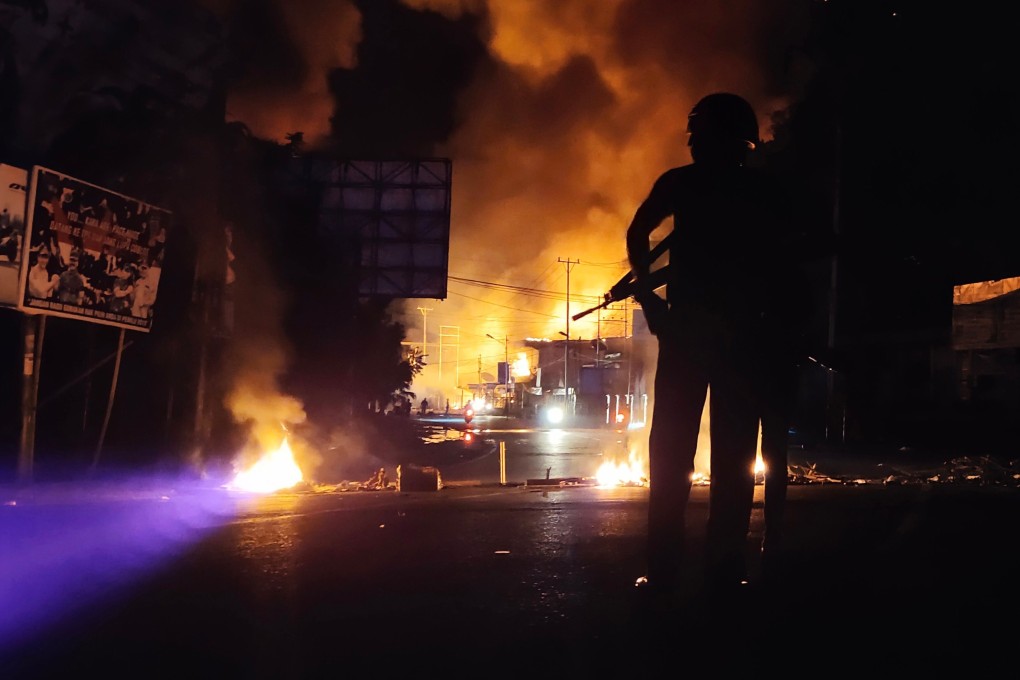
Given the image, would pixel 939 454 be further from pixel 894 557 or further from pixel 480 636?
pixel 480 636

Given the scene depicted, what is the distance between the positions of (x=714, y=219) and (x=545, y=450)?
69.5 ft

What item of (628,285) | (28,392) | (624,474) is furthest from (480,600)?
(624,474)

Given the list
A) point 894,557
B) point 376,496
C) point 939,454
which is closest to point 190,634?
point 894,557

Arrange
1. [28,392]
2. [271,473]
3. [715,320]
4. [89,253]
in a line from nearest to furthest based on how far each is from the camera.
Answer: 1. [715,320]
2. [28,392]
3. [89,253]
4. [271,473]

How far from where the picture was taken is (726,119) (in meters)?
2.94

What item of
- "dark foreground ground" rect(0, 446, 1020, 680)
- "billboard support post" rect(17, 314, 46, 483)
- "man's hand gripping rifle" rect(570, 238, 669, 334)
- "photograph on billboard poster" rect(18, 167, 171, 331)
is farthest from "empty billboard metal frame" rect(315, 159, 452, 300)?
"man's hand gripping rifle" rect(570, 238, 669, 334)

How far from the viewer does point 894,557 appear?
3.88 m

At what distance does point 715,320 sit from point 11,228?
822 cm

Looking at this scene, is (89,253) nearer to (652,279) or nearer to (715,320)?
(652,279)

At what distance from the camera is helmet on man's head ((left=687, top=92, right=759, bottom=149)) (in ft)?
9.63

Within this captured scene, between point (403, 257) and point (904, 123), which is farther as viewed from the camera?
point (403, 257)

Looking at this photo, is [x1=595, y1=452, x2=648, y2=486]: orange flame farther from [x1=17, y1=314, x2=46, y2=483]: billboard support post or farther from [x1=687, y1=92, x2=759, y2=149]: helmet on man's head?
[x1=687, y1=92, x2=759, y2=149]: helmet on man's head

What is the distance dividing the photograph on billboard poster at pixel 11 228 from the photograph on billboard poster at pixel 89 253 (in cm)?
16

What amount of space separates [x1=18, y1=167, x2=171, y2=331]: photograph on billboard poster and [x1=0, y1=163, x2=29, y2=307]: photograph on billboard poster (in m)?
0.16
